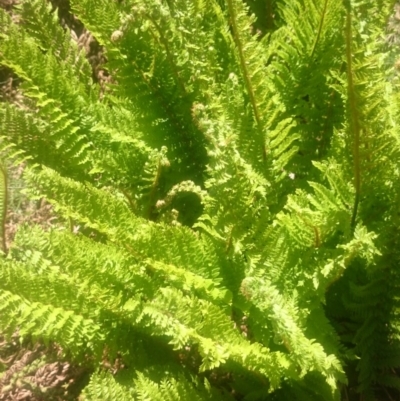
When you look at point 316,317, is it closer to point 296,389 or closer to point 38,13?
point 296,389

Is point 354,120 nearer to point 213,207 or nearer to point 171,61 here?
point 213,207

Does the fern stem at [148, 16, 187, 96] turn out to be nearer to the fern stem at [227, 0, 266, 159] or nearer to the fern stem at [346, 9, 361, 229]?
the fern stem at [227, 0, 266, 159]

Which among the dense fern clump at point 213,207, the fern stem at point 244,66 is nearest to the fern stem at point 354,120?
the dense fern clump at point 213,207

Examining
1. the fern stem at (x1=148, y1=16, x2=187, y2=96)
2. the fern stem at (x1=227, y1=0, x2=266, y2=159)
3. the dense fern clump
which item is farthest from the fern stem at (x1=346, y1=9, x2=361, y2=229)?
the fern stem at (x1=148, y1=16, x2=187, y2=96)

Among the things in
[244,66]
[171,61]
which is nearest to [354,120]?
[244,66]

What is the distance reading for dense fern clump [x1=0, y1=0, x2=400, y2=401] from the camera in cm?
92

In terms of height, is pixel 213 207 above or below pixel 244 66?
below

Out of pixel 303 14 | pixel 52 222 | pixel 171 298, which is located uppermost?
pixel 303 14

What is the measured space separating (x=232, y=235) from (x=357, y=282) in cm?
34

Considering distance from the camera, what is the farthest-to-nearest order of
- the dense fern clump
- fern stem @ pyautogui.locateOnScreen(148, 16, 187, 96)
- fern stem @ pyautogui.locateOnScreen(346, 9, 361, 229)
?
fern stem @ pyautogui.locateOnScreen(148, 16, 187, 96) → the dense fern clump → fern stem @ pyautogui.locateOnScreen(346, 9, 361, 229)

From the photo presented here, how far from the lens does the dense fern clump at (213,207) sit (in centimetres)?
92

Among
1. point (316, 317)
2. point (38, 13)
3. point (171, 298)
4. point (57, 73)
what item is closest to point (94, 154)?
point (57, 73)

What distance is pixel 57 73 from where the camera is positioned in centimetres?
117

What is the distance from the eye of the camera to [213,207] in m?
1.01
